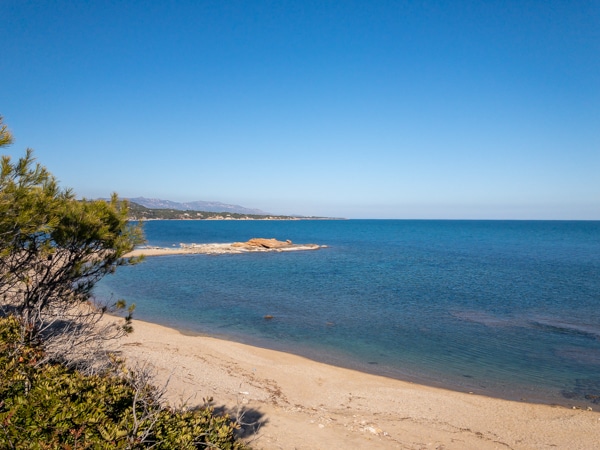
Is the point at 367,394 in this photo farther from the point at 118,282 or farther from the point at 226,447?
the point at 118,282

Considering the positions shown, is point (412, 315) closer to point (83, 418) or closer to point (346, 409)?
point (346, 409)

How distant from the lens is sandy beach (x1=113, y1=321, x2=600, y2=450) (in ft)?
33.0

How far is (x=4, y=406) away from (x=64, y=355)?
272 centimetres

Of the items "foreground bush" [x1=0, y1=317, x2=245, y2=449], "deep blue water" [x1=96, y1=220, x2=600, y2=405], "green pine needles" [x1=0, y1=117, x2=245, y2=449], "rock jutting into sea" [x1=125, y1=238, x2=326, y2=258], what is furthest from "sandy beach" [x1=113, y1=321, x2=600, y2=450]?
"rock jutting into sea" [x1=125, y1=238, x2=326, y2=258]

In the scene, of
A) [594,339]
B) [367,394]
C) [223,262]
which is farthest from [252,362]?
[223,262]

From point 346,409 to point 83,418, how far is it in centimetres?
929

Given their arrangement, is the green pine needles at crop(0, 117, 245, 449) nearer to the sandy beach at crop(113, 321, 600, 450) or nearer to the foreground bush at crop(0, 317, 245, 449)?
the foreground bush at crop(0, 317, 245, 449)

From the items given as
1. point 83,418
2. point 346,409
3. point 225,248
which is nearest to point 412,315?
point 346,409

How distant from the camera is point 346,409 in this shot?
39.7 feet

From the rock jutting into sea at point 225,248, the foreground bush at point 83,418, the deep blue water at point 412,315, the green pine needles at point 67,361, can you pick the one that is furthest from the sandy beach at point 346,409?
the rock jutting into sea at point 225,248

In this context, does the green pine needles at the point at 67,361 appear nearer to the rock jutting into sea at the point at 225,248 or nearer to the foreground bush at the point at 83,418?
the foreground bush at the point at 83,418

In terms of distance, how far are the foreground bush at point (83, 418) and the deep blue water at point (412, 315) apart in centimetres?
1233

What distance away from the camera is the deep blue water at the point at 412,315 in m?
16.1

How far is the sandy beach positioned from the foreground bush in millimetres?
3500
